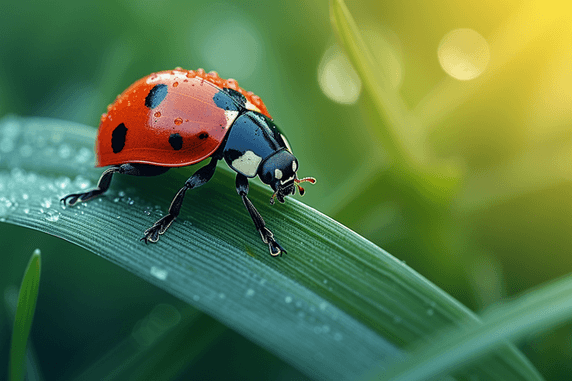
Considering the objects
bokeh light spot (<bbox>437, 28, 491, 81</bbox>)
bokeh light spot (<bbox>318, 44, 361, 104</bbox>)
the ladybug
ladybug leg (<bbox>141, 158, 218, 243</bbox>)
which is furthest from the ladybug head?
bokeh light spot (<bbox>437, 28, 491, 81</bbox>)

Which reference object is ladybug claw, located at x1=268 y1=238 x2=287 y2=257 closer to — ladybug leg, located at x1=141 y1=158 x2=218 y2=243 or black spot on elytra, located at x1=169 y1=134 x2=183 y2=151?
ladybug leg, located at x1=141 y1=158 x2=218 y2=243

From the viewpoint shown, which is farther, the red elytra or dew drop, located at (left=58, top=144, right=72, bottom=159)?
dew drop, located at (left=58, top=144, right=72, bottom=159)

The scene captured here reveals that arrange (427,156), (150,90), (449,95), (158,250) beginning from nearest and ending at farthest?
(158,250) → (150,90) → (427,156) → (449,95)

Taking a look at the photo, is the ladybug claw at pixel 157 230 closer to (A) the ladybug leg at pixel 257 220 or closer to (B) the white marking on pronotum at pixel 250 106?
(A) the ladybug leg at pixel 257 220

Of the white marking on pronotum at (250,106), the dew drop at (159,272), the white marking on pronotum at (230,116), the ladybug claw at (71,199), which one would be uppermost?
the white marking on pronotum at (250,106)

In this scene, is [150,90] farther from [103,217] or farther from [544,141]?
[544,141]

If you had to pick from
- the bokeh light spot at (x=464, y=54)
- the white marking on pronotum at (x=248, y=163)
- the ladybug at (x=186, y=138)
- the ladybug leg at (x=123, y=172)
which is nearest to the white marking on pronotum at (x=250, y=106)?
the ladybug at (x=186, y=138)

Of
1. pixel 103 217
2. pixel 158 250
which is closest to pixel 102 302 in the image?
pixel 103 217
